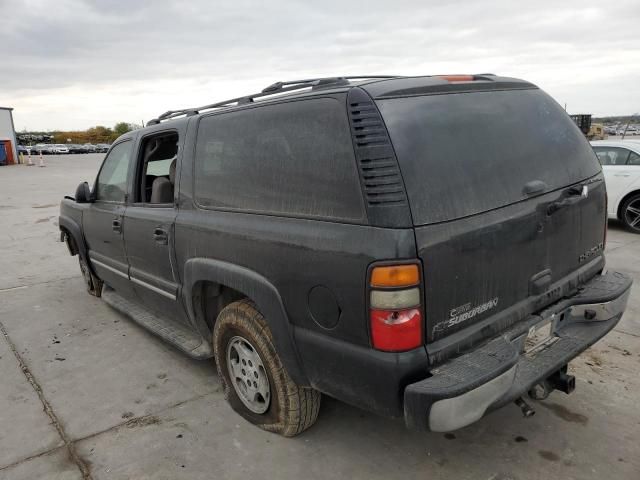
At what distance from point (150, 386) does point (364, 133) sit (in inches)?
99.4

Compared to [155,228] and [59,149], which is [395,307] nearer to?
[155,228]

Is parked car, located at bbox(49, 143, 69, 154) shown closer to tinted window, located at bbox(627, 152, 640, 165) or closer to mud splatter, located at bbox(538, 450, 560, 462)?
tinted window, located at bbox(627, 152, 640, 165)

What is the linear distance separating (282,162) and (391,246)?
2.69 feet

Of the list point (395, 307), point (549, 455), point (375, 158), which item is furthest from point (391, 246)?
point (549, 455)

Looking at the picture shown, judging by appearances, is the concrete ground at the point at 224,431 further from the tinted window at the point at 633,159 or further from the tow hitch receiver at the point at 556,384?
the tinted window at the point at 633,159

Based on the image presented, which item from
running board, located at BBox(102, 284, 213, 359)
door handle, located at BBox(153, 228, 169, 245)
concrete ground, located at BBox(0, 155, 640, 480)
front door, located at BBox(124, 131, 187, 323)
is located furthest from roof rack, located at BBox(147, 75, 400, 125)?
concrete ground, located at BBox(0, 155, 640, 480)

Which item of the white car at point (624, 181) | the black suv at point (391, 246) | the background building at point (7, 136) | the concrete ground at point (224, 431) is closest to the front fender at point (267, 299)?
the black suv at point (391, 246)

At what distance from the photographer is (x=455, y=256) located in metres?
2.08

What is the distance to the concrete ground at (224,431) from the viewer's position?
8.41 feet

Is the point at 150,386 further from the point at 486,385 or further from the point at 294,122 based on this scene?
the point at 486,385

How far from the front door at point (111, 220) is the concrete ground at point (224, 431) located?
660 millimetres

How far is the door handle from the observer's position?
334cm

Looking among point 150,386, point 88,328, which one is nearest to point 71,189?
point 88,328

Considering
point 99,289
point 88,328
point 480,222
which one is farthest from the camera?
point 99,289
